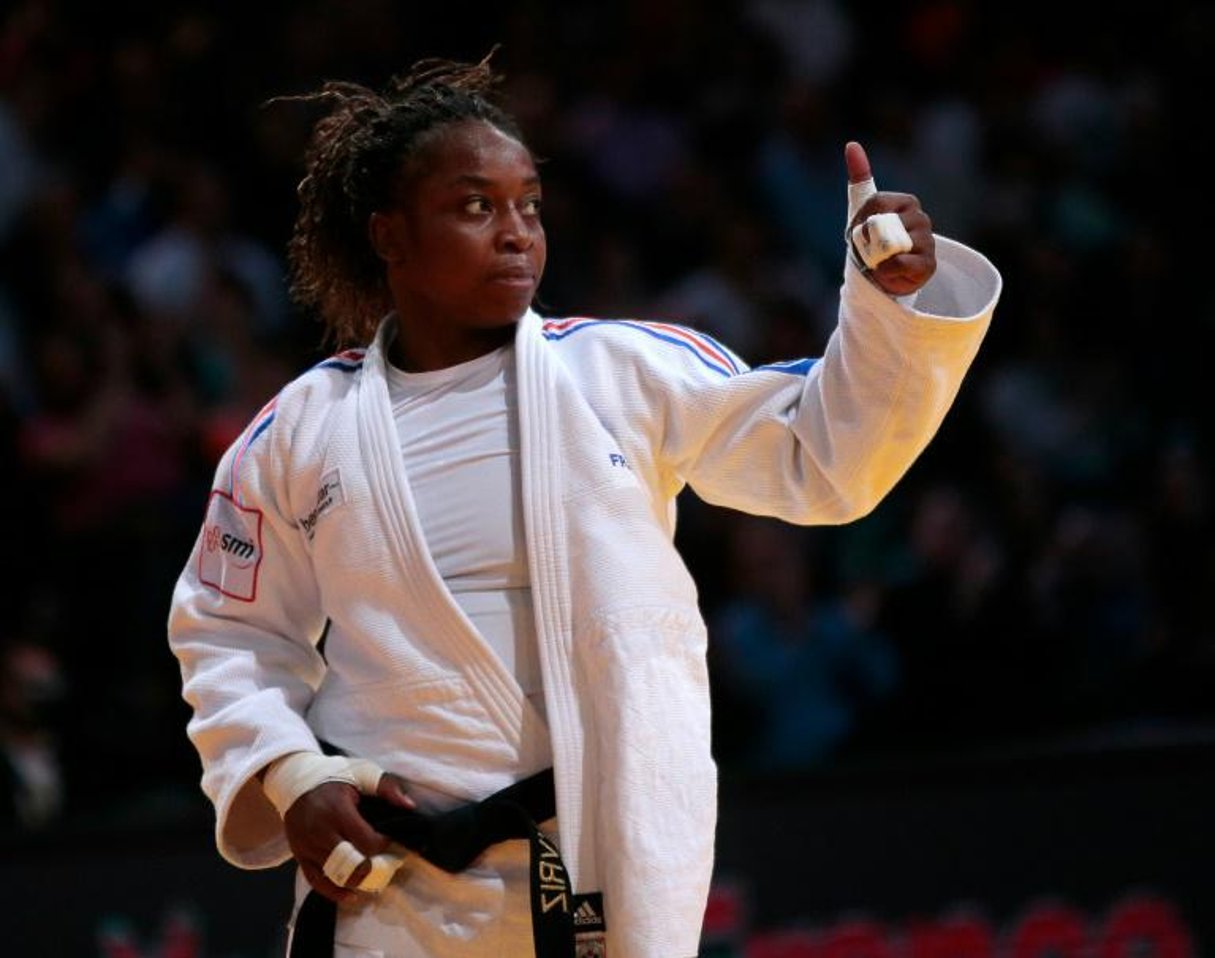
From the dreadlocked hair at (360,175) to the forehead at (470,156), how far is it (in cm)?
2

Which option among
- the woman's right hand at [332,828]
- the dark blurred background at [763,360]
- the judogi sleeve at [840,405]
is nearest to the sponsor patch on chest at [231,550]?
the woman's right hand at [332,828]

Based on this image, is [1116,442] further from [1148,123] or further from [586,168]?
[586,168]

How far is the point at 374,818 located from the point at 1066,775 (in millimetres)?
2868

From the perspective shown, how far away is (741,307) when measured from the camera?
7.67 metres

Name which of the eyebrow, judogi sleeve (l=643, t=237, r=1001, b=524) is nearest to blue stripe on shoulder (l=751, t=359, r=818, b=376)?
judogi sleeve (l=643, t=237, r=1001, b=524)

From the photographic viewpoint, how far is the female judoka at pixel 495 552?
2928mm

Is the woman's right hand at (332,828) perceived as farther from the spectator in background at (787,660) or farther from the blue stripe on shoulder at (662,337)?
the spectator in background at (787,660)

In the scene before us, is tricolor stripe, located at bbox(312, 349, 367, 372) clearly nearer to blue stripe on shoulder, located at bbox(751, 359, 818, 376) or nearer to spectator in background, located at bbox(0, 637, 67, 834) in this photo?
blue stripe on shoulder, located at bbox(751, 359, 818, 376)

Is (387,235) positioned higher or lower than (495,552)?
higher

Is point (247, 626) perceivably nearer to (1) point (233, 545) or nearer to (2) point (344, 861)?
(1) point (233, 545)

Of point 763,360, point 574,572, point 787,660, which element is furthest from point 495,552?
point 763,360

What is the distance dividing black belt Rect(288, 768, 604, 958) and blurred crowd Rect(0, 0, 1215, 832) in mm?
2463

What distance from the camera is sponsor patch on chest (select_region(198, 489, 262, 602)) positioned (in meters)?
3.29

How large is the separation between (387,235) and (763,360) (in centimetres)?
421
